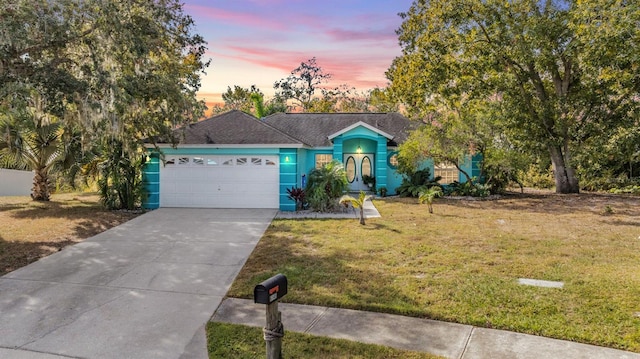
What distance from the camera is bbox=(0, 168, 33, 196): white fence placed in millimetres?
20641

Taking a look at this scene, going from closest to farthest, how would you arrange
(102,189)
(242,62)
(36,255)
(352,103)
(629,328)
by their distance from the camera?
(629,328) → (36,255) → (102,189) → (242,62) → (352,103)

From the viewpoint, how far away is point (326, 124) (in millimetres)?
22906

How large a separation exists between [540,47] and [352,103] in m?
28.9

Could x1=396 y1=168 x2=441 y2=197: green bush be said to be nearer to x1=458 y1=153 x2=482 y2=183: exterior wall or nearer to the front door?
x1=458 y1=153 x2=482 y2=183: exterior wall

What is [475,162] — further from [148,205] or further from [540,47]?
[148,205]

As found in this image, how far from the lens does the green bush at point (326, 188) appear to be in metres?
14.4

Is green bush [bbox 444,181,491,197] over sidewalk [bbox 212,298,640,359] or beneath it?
over

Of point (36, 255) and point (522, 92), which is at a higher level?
point (522, 92)

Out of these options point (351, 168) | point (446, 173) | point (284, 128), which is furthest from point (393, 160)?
point (284, 128)

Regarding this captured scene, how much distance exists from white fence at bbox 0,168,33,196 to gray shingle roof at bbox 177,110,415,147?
1184cm

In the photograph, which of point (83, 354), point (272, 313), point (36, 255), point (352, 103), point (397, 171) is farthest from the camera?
point (352, 103)

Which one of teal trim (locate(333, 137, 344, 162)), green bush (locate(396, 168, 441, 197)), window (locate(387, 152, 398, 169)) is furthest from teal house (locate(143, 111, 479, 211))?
window (locate(387, 152, 398, 169))

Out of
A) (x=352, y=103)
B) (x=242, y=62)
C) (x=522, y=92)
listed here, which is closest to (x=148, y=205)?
(x=242, y=62)

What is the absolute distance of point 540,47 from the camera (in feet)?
55.5
